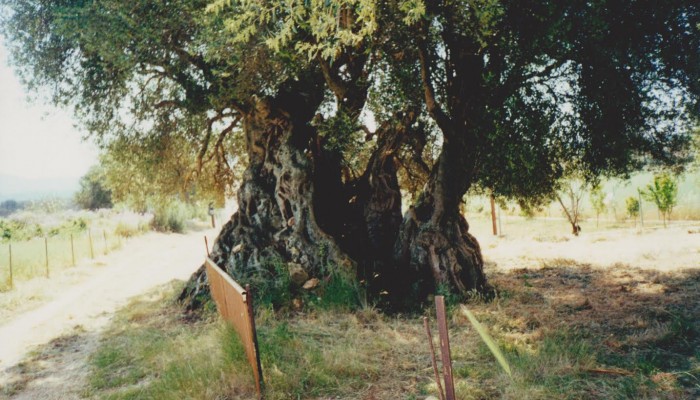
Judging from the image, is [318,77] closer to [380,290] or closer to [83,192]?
[380,290]

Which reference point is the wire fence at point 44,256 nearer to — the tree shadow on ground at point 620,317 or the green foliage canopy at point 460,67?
the green foliage canopy at point 460,67

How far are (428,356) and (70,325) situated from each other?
854 cm

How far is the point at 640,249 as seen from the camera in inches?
578

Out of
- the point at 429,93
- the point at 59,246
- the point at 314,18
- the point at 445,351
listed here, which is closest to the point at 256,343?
the point at 445,351

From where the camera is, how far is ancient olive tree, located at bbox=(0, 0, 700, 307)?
7.97m

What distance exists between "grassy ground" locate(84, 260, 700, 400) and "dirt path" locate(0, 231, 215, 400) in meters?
0.49

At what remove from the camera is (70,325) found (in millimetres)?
10828

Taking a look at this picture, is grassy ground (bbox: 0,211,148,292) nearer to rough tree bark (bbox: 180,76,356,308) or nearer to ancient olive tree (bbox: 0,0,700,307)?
ancient olive tree (bbox: 0,0,700,307)

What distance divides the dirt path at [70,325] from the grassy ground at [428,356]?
19.1 inches

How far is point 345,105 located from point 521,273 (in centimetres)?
686

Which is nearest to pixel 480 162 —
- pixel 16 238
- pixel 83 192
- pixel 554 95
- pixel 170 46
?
pixel 554 95

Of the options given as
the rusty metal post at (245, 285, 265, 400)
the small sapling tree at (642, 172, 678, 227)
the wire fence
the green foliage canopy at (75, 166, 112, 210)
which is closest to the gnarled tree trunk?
the rusty metal post at (245, 285, 265, 400)

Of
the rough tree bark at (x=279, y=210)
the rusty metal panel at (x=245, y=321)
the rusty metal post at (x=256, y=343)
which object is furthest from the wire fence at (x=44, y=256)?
the rusty metal post at (x=256, y=343)

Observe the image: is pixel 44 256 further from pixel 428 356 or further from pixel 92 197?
pixel 92 197
